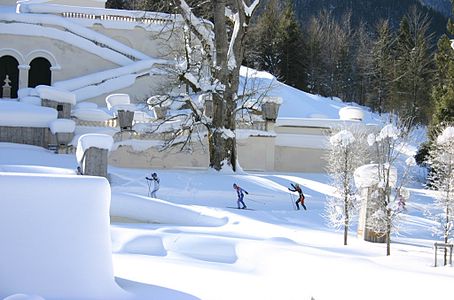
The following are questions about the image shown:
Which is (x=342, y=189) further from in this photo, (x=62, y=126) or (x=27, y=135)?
(x=27, y=135)

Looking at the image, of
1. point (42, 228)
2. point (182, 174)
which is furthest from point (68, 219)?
point (182, 174)

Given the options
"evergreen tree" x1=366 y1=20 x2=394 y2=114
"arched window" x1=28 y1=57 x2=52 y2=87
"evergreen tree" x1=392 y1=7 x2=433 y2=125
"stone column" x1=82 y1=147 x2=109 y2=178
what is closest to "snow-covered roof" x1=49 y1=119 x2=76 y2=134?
"stone column" x1=82 y1=147 x2=109 y2=178

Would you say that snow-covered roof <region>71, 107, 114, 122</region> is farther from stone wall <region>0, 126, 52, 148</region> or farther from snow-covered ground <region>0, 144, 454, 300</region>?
snow-covered ground <region>0, 144, 454, 300</region>

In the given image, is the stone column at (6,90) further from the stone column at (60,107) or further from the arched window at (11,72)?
the stone column at (60,107)

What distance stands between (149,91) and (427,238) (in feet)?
72.7

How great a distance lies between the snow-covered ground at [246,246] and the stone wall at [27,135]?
100cm

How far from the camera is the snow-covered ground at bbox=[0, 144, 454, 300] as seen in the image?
27.8 ft

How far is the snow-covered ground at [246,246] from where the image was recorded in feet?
27.8

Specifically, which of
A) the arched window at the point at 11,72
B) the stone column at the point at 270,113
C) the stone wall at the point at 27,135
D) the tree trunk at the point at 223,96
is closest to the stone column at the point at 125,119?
the stone wall at the point at 27,135

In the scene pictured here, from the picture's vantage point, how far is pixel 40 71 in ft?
A: 125

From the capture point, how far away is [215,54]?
23609 millimetres

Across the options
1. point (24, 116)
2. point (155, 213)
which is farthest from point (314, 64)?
point (155, 213)

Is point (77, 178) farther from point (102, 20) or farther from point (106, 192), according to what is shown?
point (102, 20)

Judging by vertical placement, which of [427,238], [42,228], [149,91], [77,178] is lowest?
[427,238]
